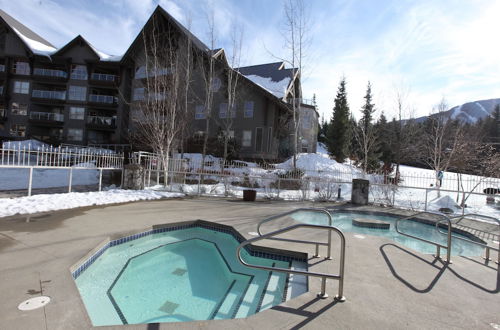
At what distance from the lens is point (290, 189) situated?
1446 centimetres

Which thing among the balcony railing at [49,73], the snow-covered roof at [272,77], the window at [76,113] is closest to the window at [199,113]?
the snow-covered roof at [272,77]

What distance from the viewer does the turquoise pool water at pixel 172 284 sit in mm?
3471

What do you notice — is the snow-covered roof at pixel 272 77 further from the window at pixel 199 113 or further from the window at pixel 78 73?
the window at pixel 78 73

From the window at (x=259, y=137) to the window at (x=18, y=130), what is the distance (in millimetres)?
30186

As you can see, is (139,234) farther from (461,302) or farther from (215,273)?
(461,302)

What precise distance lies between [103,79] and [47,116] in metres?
8.39

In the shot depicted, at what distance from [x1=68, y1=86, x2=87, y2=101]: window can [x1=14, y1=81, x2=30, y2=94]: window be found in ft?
19.3

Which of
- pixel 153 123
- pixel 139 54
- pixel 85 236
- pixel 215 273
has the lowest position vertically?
pixel 215 273

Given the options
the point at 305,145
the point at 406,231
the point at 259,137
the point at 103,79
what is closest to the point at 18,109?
the point at 103,79

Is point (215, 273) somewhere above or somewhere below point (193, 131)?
below

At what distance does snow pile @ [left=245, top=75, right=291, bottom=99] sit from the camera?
2372cm

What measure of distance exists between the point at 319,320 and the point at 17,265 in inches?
165

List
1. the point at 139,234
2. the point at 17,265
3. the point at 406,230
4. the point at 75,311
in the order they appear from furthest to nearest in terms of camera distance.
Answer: the point at 406,230, the point at 139,234, the point at 17,265, the point at 75,311

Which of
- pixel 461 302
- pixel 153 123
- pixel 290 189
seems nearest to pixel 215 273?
pixel 461 302
